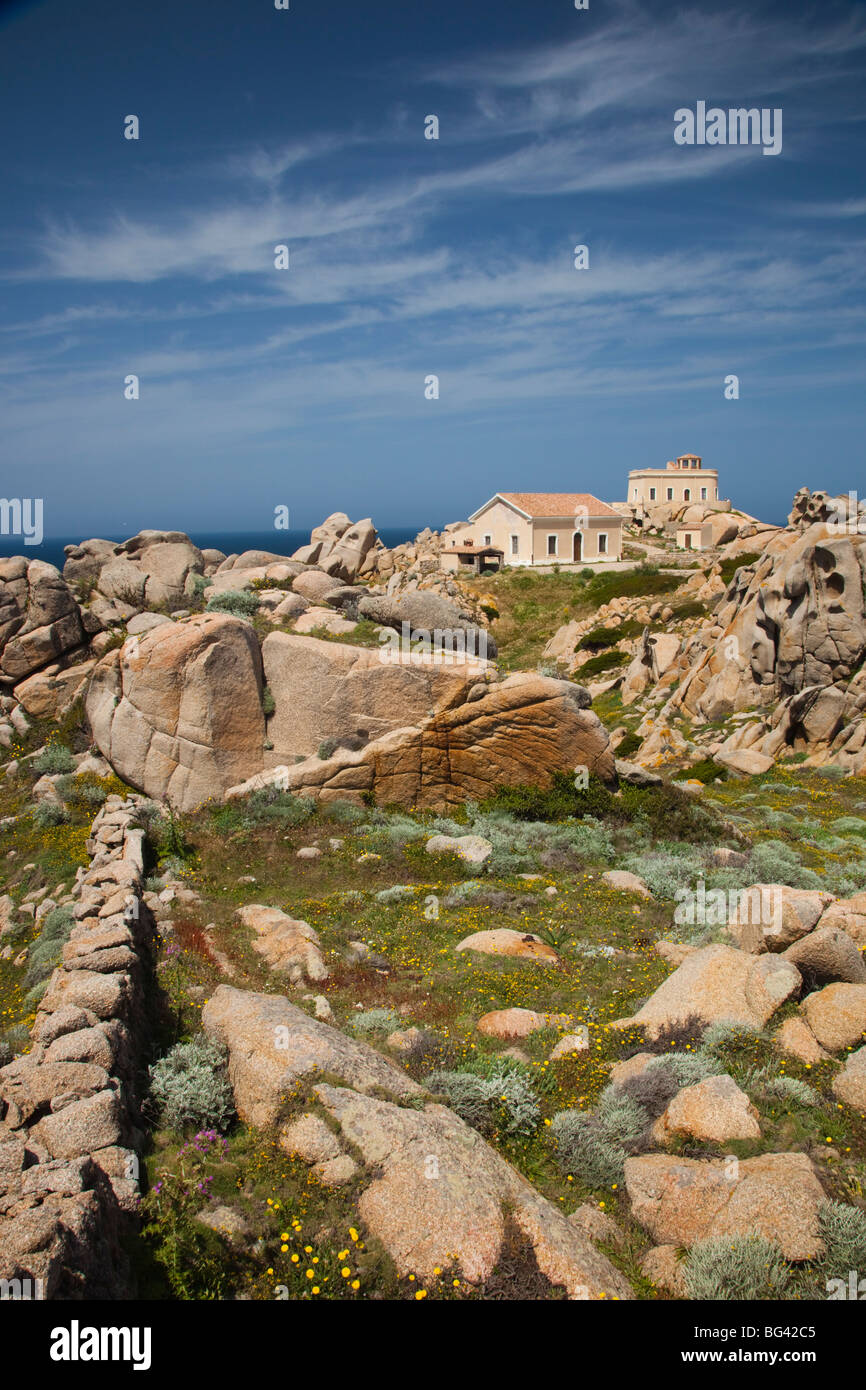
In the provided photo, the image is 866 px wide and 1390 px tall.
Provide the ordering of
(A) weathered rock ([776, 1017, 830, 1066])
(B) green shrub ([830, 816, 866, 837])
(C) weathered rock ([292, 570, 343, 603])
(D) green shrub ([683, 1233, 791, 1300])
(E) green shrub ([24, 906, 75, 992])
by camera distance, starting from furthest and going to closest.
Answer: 1. (C) weathered rock ([292, 570, 343, 603])
2. (B) green shrub ([830, 816, 866, 837])
3. (E) green shrub ([24, 906, 75, 992])
4. (A) weathered rock ([776, 1017, 830, 1066])
5. (D) green shrub ([683, 1233, 791, 1300])

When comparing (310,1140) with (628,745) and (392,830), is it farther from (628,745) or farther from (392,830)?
(628,745)

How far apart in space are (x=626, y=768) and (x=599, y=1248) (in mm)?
15819

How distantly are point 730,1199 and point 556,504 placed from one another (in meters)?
74.7

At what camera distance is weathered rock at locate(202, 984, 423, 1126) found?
8602 mm

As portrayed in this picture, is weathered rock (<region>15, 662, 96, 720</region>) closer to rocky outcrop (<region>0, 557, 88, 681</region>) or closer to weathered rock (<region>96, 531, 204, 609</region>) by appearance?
rocky outcrop (<region>0, 557, 88, 681</region>)

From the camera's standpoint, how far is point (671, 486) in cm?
11262

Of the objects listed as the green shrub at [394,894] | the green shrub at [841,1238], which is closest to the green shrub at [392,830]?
the green shrub at [394,894]

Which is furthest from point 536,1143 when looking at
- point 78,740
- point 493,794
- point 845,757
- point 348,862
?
point 845,757

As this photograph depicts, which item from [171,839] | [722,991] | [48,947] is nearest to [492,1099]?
[722,991]

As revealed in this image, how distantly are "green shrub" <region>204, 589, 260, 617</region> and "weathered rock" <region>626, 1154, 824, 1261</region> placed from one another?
18.4 metres

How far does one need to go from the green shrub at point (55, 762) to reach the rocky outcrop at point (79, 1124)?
915 cm

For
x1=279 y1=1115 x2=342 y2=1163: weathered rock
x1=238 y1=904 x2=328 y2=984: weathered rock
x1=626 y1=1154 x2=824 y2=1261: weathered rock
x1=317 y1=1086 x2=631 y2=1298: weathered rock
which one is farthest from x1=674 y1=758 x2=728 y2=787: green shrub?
x1=279 y1=1115 x2=342 y2=1163: weathered rock

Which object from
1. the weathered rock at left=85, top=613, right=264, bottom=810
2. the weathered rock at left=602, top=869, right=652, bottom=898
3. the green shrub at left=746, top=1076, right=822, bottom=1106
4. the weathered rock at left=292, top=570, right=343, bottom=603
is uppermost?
the weathered rock at left=292, top=570, right=343, bottom=603
